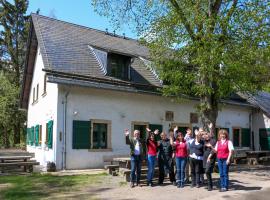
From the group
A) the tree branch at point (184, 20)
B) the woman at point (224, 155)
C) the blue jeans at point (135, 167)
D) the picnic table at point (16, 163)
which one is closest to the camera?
the woman at point (224, 155)

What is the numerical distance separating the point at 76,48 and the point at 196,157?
11.1 meters

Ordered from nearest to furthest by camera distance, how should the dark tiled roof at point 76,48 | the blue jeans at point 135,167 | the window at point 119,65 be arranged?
the blue jeans at point 135,167, the dark tiled roof at point 76,48, the window at point 119,65

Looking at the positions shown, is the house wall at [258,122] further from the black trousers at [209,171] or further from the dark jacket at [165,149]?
the black trousers at [209,171]

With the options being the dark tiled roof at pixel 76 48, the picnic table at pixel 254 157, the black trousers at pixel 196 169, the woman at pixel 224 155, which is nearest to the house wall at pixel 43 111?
the dark tiled roof at pixel 76 48

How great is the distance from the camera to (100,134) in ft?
60.8

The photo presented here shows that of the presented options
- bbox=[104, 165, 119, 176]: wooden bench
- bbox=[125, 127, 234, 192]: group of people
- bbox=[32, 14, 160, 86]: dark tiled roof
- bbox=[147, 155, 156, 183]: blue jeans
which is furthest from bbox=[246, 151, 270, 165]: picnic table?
bbox=[147, 155, 156, 183]: blue jeans

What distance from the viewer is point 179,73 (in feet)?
51.2

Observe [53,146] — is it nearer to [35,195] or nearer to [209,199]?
[35,195]

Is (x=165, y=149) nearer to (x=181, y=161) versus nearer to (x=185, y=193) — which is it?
(x=181, y=161)

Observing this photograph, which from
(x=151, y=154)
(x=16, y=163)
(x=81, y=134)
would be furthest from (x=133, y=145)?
(x=16, y=163)

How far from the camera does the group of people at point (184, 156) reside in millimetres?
11125

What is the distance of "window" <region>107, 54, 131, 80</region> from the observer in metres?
20.1

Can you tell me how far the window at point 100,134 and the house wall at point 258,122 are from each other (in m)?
13.1

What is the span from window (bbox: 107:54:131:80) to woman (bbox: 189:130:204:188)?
9.18 metres
